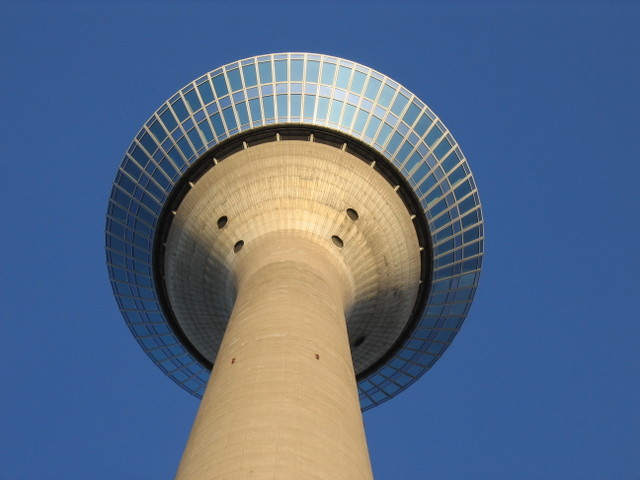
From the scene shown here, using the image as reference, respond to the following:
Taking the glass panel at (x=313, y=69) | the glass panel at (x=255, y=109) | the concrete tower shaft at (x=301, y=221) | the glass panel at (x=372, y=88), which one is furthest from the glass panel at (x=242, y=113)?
the glass panel at (x=372, y=88)

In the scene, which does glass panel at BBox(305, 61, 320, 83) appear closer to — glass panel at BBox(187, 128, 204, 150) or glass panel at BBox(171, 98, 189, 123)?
glass panel at BBox(187, 128, 204, 150)

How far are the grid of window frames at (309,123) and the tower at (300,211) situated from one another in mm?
67

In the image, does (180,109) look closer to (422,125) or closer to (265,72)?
(265,72)

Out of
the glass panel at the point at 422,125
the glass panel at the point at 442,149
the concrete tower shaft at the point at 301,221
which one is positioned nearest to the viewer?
the concrete tower shaft at the point at 301,221

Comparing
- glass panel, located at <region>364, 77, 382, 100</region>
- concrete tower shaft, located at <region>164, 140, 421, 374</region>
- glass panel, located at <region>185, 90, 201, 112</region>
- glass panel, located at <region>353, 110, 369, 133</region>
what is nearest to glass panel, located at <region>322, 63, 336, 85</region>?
glass panel, located at <region>364, 77, 382, 100</region>

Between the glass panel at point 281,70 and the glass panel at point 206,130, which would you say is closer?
the glass panel at point 206,130

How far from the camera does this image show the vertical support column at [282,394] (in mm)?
18078

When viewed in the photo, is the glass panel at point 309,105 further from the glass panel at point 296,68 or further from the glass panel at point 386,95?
the glass panel at point 386,95

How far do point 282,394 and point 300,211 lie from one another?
519 inches

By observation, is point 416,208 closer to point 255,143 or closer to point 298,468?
point 255,143

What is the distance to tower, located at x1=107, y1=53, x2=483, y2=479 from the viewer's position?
3183cm

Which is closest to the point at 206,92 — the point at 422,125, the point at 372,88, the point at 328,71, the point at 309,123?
the point at 309,123

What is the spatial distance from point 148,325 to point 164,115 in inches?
502

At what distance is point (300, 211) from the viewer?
3219 cm
